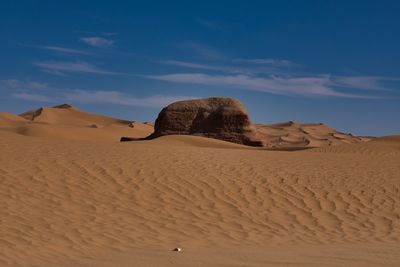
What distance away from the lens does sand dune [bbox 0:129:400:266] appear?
6480 mm

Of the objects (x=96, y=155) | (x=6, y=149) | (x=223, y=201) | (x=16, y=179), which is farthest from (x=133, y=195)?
(x=6, y=149)

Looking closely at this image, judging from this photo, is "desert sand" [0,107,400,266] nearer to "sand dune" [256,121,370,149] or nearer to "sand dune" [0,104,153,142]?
"sand dune" [0,104,153,142]

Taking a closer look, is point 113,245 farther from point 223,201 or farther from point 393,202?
point 393,202

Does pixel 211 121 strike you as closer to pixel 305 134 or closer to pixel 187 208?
pixel 187 208

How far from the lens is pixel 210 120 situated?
32.2 m

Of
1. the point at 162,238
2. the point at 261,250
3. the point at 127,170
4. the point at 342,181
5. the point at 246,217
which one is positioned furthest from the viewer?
the point at 342,181

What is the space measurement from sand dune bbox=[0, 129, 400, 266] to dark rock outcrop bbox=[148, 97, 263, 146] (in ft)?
53.4

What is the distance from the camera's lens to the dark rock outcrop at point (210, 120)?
1245 inches

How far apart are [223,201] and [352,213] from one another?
239 cm

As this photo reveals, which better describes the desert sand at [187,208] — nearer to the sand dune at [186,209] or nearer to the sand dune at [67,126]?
the sand dune at [186,209]

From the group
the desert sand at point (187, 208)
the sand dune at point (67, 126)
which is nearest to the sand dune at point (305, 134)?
the sand dune at point (67, 126)

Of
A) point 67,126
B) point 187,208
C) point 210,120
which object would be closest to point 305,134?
point 67,126

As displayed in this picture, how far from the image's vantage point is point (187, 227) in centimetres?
834

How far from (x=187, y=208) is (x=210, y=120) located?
2280 centimetres
